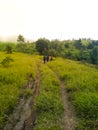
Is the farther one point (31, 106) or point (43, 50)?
point (43, 50)

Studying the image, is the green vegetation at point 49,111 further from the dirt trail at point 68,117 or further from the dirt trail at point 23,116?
the dirt trail at point 23,116

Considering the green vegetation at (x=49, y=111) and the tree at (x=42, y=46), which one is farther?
the tree at (x=42, y=46)

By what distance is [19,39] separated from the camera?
9644 centimetres

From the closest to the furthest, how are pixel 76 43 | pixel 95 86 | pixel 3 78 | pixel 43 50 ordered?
1. pixel 95 86
2. pixel 3 78
3. pixel 43 50
4. pixel 76 43

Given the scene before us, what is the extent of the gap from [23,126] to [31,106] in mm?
2629

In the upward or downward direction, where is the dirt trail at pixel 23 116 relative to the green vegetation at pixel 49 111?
downward

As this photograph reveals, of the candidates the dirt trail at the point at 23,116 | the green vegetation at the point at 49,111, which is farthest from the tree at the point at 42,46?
the dirt trail at the point at 23,116

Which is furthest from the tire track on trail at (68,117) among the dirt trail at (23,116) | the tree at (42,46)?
the tree at (42,46)

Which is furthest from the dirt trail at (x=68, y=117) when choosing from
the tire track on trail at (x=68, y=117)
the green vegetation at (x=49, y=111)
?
the green vegetation at (x=49, y=111)

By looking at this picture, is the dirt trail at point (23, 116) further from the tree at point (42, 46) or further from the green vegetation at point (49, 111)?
the tree at point (42, 46)

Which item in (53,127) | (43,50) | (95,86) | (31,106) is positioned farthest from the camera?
(43,50)

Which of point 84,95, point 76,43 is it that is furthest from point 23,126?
point 76,43

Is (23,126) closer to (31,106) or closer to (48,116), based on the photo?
(48,116)

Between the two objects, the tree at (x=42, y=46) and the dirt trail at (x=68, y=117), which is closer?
the dirt trail at (x=68, y=117)
